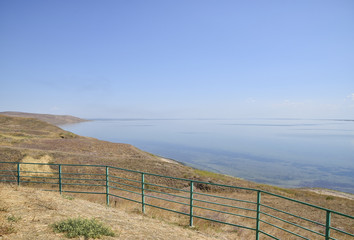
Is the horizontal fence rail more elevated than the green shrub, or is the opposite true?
the green shrub

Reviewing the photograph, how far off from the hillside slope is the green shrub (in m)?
0.20

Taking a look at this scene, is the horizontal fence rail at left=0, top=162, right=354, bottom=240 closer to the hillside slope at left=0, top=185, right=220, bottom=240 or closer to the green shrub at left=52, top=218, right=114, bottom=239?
the hillside slope at left=0, top=185, right=220, bottom=240

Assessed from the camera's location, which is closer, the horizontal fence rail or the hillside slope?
the hillside slope

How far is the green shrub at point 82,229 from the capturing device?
243 inches

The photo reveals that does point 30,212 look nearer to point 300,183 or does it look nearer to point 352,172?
point 300,183

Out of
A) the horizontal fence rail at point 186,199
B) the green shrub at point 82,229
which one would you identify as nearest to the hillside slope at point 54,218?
the green shrub at point 82,229

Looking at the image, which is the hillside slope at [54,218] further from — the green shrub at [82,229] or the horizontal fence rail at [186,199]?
the horizontal fence rail at [186,199]

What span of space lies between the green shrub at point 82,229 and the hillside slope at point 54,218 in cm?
20

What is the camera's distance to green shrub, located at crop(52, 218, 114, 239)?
6.17 m

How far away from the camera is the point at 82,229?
6.30 metres

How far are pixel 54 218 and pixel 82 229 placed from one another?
168cm

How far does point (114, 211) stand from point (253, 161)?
159 feet

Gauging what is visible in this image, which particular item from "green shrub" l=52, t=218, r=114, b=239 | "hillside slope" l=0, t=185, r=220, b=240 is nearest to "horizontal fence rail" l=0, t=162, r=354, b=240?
"hillside slope" l=0, t=185, r=220, b=240

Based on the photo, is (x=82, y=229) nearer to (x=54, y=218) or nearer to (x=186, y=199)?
(x=54, y=218)
